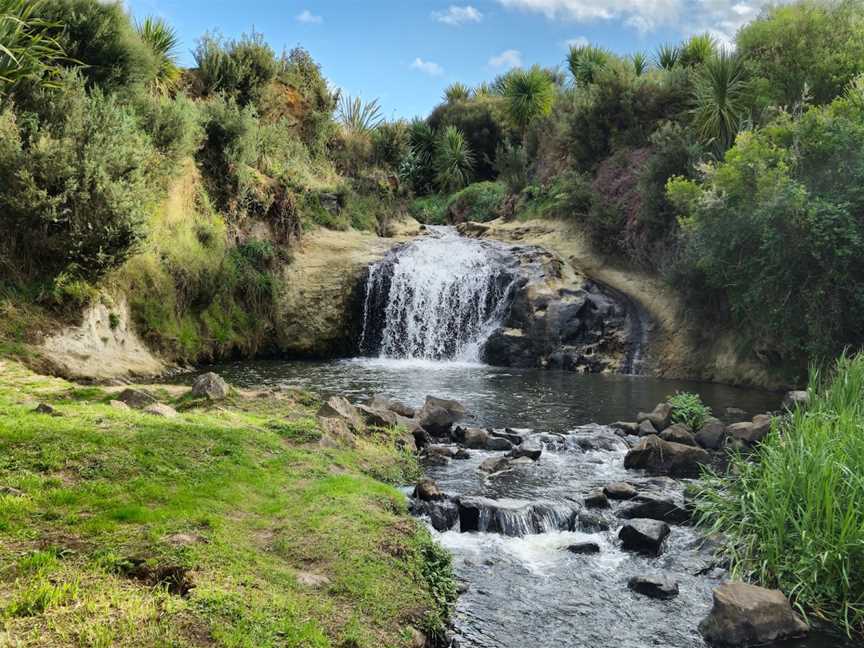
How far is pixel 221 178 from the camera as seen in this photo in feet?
68.3

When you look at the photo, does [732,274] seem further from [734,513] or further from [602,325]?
[734,513]

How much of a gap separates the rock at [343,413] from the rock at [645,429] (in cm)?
491

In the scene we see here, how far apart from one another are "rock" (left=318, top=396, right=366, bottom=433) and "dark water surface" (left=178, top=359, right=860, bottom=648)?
130 cm

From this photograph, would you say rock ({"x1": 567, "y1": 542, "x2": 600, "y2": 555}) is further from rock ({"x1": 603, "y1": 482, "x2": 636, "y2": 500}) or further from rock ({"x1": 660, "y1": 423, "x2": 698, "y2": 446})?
rock ({"x1": 660, "y1": 423, "x2": 698, "y2": 446})

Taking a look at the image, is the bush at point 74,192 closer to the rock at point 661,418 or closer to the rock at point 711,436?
the rock at point 661,418

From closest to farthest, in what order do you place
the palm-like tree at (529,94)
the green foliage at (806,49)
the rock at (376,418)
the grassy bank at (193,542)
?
the grassy bank at (193,542)
the rock at (376,418)
the green foliage at (806,49)
the palm-like tree at (529,94)

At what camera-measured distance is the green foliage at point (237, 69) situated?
24.1 metres

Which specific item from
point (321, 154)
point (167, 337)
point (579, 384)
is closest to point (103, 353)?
point (167, 337)

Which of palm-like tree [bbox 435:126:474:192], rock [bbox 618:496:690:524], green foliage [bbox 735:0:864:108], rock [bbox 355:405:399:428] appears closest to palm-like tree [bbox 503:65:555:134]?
palm-like tree [bbox 435:126:474:192]

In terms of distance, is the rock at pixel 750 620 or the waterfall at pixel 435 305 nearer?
the rock at pixel 750 620

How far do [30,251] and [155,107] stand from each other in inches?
225

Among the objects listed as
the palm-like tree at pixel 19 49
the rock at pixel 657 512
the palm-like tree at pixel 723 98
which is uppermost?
the palm-like tree at pixel 723 98

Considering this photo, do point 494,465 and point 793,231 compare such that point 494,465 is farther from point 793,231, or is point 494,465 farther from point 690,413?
point 793,231

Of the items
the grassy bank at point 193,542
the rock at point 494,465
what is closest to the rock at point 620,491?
the rock at point 494,465
